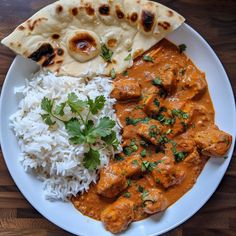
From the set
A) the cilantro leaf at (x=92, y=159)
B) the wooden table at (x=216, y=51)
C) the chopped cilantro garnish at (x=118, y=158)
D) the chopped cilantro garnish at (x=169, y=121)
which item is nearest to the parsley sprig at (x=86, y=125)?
the cilantro leaf at (x=92, y=159)

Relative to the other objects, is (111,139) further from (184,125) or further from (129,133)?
(184,125)

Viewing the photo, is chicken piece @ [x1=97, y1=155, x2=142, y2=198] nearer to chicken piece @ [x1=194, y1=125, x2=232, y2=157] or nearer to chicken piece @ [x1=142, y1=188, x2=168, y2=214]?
chicken piece @ [x1=142, y1=188, x2=168, y2=214]

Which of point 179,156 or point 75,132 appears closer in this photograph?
point 75,132

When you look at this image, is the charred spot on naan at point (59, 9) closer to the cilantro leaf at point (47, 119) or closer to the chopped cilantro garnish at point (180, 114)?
the cilantro leaf at point (47, 119)

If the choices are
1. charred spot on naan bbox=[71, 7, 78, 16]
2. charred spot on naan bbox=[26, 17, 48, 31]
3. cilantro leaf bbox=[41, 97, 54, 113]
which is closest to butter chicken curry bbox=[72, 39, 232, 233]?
cilantro leaf bbox=[41, 97, 54, 113]

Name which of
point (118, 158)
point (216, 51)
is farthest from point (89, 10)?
point (118, 158)
